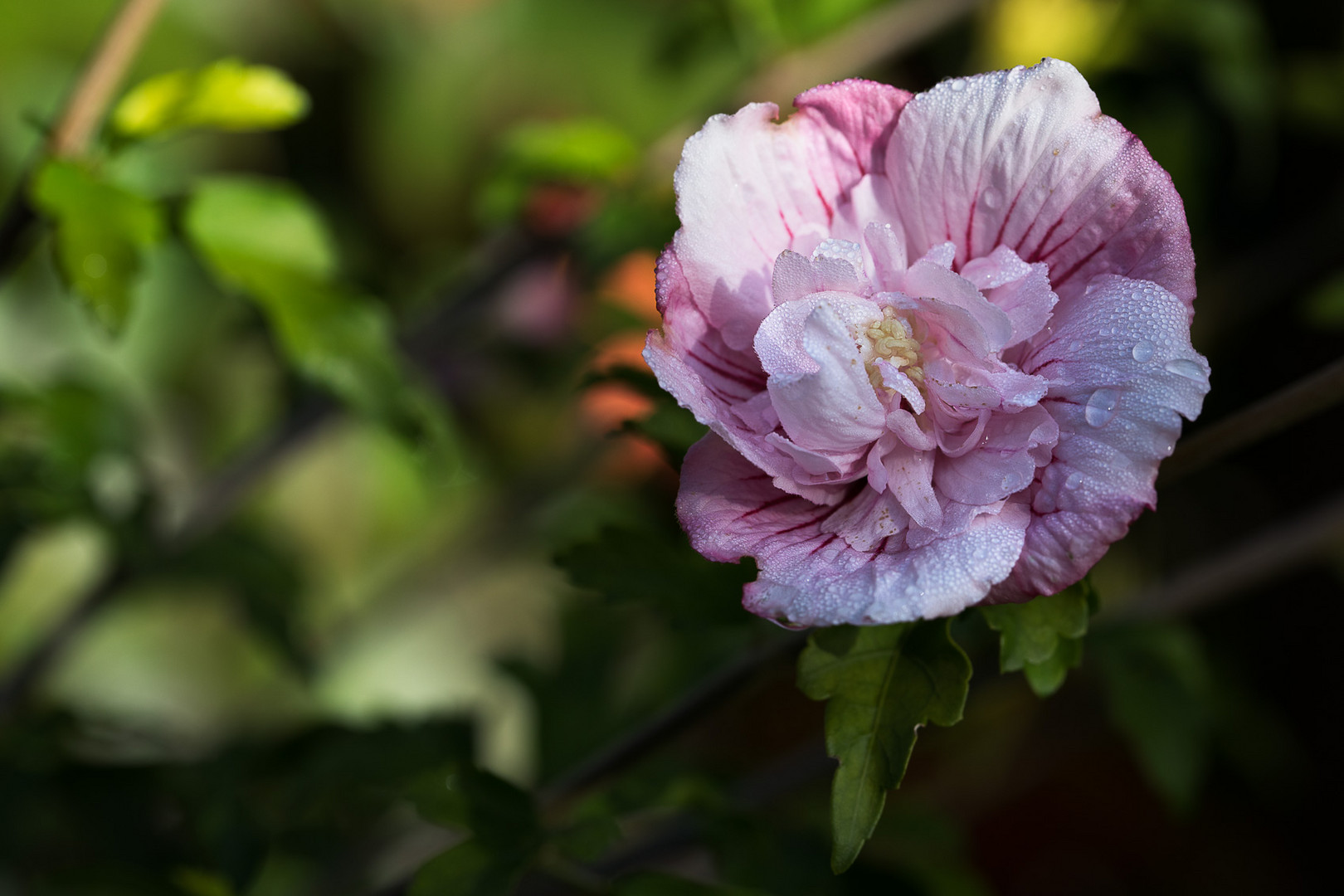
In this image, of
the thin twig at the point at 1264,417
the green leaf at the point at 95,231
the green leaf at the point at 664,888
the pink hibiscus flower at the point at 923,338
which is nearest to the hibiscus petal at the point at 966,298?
the pink hibiscus flower at the point at 923,338

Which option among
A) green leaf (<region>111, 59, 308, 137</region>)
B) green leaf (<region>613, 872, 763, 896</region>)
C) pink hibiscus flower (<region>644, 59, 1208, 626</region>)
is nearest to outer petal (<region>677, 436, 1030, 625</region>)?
pink hibiscus flower (<region>644, 59, 1208, 626</region>)

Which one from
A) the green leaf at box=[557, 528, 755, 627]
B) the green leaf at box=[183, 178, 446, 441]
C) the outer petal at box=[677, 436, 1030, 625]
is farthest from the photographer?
the green leaf at box=[183, 178, 446, 441]

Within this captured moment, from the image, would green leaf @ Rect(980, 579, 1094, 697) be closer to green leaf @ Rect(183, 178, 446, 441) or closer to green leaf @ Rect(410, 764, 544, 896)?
green leaf @ Rect(410, 764, 544, 896)

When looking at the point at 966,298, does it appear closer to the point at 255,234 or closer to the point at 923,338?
the point at 923,338

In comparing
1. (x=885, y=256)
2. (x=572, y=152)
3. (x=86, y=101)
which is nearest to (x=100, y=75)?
(x=86, y=101)

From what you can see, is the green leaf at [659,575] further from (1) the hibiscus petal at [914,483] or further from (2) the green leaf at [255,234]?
(2) the green leaf at [255,234]

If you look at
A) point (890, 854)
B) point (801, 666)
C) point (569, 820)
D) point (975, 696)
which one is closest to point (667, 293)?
point (801, 666)
